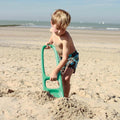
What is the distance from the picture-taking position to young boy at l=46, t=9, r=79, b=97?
9.84 ft

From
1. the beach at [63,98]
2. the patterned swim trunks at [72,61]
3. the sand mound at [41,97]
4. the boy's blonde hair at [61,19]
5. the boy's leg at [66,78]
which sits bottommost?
the beach at [63,98]

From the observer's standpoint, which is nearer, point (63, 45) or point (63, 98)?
point (63, 98)

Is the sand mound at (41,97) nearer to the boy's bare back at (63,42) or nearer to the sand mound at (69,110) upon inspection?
the sand mound at (69,110)

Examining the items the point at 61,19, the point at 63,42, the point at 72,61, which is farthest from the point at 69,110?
the point at 61,19

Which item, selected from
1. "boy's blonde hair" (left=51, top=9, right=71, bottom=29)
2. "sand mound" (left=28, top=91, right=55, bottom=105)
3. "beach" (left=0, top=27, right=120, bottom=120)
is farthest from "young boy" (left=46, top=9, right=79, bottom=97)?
"beach" (left=0, top=27, right=120, bottom=120)

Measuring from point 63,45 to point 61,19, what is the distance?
363 millimetres

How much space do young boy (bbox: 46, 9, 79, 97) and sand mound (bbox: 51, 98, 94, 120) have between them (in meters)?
0.40

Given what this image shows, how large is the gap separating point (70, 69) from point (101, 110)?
0.72 meters

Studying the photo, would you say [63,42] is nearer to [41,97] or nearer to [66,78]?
[66,78]

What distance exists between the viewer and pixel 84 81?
5324 millimetres

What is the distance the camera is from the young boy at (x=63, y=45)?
3.00m

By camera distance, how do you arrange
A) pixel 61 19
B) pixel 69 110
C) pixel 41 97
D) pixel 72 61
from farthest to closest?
pixel 72 61 < pixel 41 97 < pixel 61 19 < pixel 69 110

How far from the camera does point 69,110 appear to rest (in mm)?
2850

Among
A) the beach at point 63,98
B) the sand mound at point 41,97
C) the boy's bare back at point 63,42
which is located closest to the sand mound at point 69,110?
the beach at point 63,98
